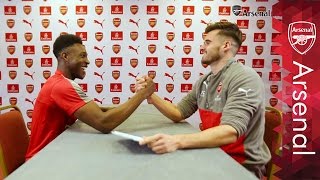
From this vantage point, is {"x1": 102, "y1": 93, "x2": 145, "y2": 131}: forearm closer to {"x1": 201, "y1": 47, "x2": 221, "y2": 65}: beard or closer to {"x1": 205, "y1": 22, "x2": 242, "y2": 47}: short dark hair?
{"x1": 201, "y1": 47, "x2": 221, "y2": 65}: beard

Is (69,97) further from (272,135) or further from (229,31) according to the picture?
(272,135)

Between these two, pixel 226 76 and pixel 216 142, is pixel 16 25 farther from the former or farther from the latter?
pixel 216 142

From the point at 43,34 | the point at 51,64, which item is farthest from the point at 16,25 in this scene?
the point at 51,64

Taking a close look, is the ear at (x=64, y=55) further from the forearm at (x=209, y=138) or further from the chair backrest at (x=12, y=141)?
the forearm at (x=209, y=138)

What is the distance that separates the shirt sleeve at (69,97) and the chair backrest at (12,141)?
32 centimetres

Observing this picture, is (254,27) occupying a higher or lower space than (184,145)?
higher

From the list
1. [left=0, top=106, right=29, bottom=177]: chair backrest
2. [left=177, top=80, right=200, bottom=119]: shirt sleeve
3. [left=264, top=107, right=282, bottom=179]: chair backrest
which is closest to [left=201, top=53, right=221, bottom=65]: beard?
[left=177, top=80, right=200, bottom=119]: shirt sleeve

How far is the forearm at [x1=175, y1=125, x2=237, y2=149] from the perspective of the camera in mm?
1372

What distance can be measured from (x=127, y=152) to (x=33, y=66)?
3.10 meters

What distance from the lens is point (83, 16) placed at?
404 cm

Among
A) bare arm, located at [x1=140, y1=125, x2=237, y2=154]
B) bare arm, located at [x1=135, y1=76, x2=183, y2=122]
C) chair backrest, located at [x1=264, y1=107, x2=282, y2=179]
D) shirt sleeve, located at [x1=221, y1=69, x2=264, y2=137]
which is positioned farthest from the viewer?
bare arm, located at [x1=135, y1=76, x2=183, y2=122]

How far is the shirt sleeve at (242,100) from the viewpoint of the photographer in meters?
1.55

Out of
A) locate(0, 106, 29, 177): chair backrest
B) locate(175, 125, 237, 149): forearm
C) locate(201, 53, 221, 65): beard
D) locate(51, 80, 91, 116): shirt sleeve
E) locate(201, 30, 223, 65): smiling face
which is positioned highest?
locate(201, 30, 223, 65): smiling face

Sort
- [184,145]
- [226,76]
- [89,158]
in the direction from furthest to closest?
[226,76]
[184,145]
[89,158]
